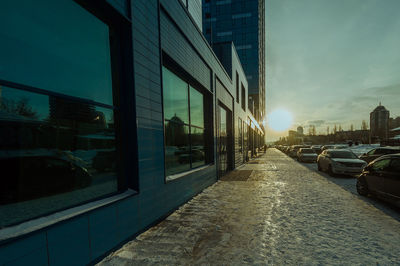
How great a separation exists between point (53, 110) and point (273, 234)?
4.55 meters

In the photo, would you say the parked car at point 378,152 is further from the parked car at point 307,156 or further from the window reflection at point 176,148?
the window reflection at point 176,148

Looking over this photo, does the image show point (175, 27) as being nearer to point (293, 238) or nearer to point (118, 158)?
point (118, 158)

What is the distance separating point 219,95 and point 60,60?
8215 mm

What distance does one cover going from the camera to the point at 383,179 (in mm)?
5230

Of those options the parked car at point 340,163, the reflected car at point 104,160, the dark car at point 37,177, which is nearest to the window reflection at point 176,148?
the reflected car at point 104,160

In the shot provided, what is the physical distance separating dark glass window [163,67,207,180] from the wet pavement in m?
1.51

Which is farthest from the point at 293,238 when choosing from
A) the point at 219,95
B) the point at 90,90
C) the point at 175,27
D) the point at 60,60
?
the point at 219,95

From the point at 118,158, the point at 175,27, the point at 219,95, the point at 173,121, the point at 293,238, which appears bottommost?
the point at 293,238

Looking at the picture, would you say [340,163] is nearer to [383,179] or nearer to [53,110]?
[383,179]

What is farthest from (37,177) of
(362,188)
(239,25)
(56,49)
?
(239,25)

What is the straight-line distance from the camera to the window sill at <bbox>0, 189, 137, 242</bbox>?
6.87 ft

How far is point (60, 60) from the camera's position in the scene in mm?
2795

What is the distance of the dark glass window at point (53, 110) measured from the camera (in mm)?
2285

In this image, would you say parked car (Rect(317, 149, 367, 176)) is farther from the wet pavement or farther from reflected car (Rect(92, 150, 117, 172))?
reflected car (Rect(92, 150, 117, 172))
